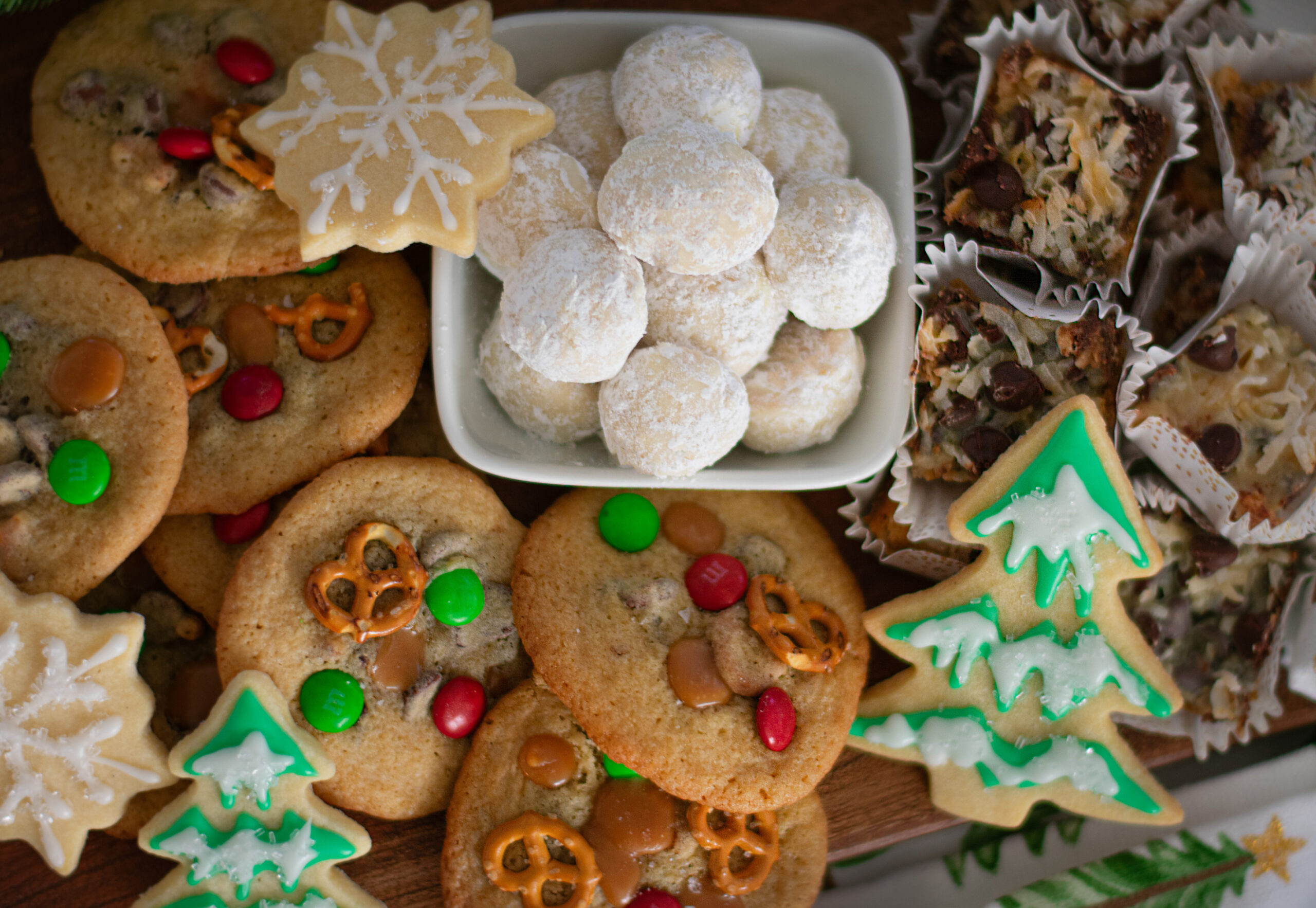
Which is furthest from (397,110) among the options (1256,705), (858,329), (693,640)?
(1256,705)

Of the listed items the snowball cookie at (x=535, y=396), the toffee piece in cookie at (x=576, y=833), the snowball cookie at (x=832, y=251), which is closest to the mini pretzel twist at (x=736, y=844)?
the toffee piece in cookie at (x=576, y=833)

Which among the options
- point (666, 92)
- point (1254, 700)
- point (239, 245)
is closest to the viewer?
point (666, 92)

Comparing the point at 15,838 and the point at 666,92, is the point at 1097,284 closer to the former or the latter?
the point at 666,92

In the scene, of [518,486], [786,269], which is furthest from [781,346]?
[518,486]

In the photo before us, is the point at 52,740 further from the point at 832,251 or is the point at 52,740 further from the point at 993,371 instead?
the point at 993,371

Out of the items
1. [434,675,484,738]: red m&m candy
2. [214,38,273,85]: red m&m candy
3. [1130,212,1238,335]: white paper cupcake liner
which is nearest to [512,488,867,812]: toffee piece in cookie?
[434,675,484,738]: red m&m candy

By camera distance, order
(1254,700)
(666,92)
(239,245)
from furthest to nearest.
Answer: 1. (1254,700)
2. (239,245)
3. (666,92)

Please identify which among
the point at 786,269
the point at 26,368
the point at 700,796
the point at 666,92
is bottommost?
the point at 700,796
